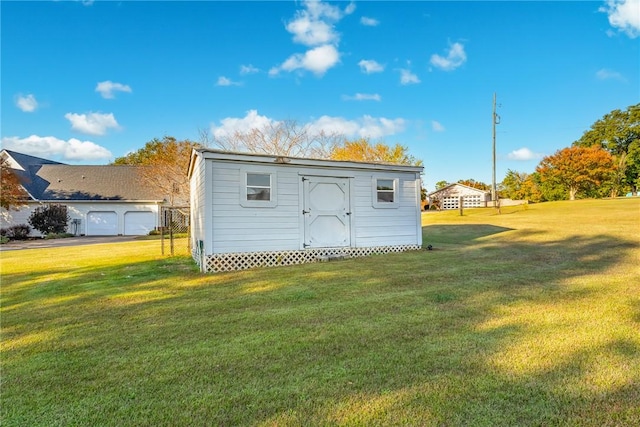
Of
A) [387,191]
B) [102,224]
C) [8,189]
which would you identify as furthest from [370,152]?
[8,189]

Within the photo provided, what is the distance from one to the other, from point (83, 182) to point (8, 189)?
5695 millimetres

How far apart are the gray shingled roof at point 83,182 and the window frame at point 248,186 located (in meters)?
20.0

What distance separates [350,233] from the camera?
10156 millimetres

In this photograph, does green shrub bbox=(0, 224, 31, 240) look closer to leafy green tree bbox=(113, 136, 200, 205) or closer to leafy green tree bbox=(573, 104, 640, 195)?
leafy green tree bbox=(113, 136, 200, 205)

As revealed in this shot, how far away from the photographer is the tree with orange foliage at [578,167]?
33.0m

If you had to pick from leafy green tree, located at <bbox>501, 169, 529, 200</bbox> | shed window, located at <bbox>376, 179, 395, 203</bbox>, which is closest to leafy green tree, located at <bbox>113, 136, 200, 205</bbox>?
shed window, located at <bbox>376, 179, 395, 203</bbox>

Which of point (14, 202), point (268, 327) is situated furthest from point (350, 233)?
point (14, 202)

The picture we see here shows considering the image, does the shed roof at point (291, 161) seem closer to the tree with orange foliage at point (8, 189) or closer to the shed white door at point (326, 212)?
the shed white door at point (326, 212)

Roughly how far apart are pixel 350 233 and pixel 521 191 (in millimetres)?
40829

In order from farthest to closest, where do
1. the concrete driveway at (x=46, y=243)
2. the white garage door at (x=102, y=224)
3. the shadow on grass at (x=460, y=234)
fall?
the white garage door at (x=102, y=224) < the concrete driveway at (x=46, y=243) < the shadow on grass at (x=460, y=234)

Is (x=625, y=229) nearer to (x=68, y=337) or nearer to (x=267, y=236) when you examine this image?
(x=267, y=236)

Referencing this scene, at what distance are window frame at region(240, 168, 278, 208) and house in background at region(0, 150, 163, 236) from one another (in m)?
19.2

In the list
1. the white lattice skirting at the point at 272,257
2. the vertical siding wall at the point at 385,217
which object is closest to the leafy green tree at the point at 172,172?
the white lattice skirting at the point at 272,257

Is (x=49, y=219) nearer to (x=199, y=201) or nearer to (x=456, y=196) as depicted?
(x=199, y=201)
